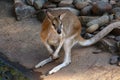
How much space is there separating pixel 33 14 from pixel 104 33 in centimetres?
216

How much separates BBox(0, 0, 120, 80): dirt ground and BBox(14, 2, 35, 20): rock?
0.12m

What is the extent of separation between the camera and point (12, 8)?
307 inches

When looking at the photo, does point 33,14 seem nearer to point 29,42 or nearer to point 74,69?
point 29,42

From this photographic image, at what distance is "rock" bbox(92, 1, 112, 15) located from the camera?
258 inches

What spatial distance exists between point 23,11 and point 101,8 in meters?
1.73

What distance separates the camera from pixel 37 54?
5.91m

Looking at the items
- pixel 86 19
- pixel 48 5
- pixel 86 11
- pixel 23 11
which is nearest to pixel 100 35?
pixel 86 19

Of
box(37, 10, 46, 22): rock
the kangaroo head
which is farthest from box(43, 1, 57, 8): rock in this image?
the kangaroo head

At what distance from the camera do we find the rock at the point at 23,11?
24.0 ft

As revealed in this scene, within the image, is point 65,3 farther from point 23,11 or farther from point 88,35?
point 88,35

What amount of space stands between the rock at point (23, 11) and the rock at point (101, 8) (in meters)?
1.46

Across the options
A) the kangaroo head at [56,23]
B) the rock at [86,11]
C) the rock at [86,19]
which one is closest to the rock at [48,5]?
the rock at [86,11]

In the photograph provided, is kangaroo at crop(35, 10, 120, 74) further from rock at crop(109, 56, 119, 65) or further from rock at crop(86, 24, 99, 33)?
rock at crop(109, 56, 119, 65)

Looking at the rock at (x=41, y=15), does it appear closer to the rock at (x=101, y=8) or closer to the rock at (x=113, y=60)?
the rock at (x=101, y=8)
